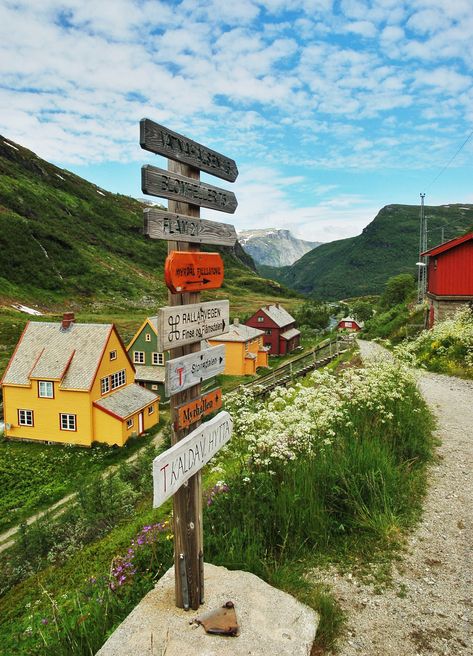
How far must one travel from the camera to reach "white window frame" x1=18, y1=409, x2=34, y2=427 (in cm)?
2322

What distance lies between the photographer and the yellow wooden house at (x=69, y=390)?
22.4 m

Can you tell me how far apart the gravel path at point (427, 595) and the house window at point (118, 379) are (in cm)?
2022

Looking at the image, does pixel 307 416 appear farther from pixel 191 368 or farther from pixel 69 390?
pixel 69 390

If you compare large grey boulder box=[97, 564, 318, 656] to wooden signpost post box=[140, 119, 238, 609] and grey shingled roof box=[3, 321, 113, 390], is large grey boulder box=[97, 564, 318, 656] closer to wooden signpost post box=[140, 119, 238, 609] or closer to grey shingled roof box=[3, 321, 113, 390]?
wooden signpost post box=[140, 119, 238, 609]

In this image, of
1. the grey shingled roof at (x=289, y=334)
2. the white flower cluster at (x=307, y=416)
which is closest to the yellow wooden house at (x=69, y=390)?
the white flower cluster at (x=307, y=416)

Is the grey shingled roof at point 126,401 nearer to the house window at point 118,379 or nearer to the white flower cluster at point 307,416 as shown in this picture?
the house window at point 118,379

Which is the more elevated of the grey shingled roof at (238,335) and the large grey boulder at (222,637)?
the large grey boulder at (222,637)

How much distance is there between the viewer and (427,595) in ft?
15.2

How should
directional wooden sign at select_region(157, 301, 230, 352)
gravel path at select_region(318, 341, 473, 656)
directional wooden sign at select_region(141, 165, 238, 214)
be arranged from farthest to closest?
gravel path at select_region(318, 341, 473, 656), directional wooden sign at select_region(157, 301, 230, 352), directional wooden sign at select_region(141, 165, 238, 214)

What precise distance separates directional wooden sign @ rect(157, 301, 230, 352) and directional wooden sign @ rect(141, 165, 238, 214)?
996 mm

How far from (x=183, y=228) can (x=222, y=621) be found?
3605 mm

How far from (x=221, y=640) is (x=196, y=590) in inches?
19.5

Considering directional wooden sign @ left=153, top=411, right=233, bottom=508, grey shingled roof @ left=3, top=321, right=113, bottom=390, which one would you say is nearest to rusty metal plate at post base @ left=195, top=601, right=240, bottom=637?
directional wooden sign @ left=153, top=411, right=233, bottom=508

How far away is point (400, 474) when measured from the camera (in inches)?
255
